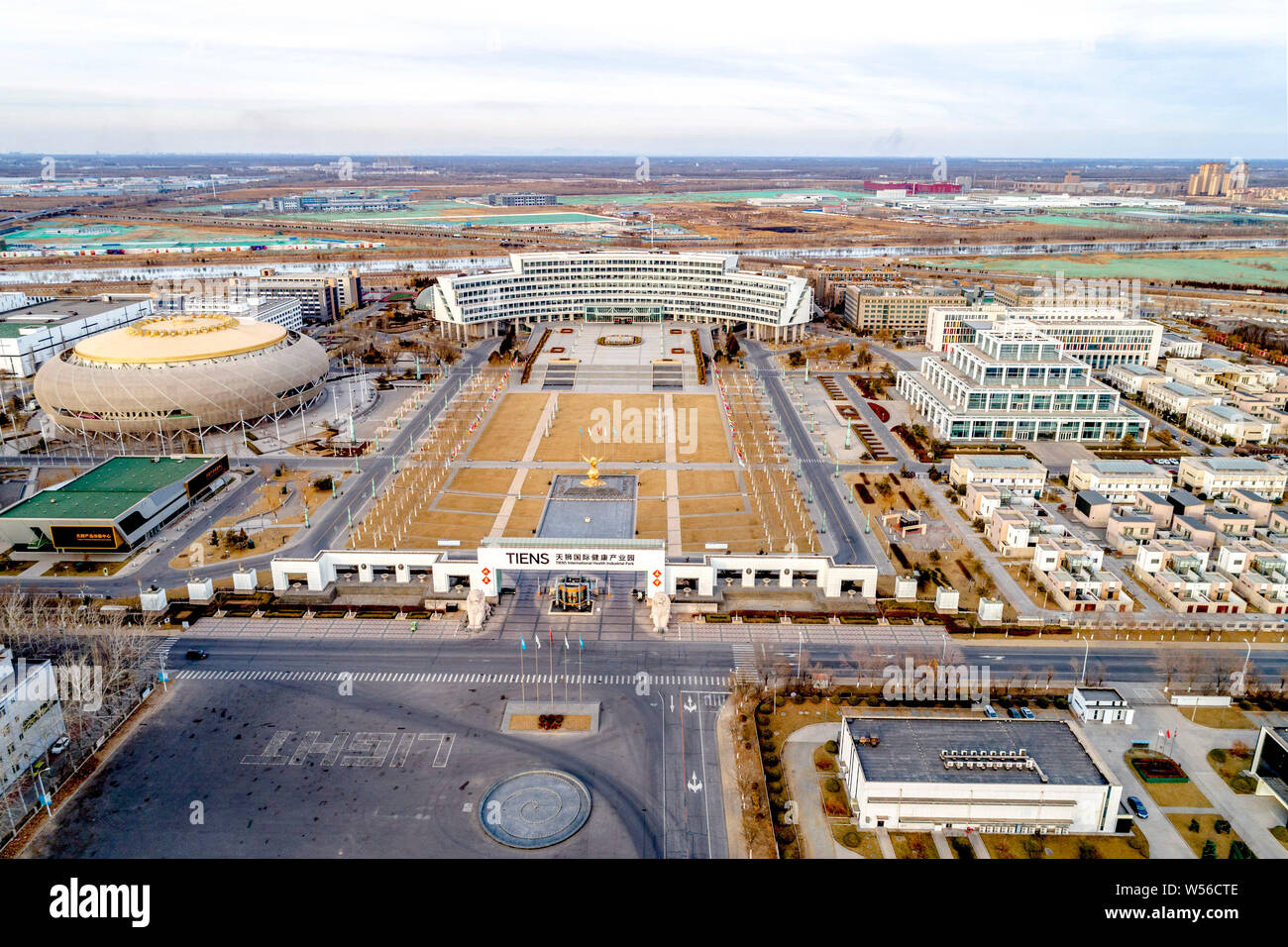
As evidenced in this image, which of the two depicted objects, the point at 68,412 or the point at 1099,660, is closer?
the point at 1099,660

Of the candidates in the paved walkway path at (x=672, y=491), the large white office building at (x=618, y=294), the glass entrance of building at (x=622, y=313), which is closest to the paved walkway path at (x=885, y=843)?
the paved walkway path at (x=672, y=491)

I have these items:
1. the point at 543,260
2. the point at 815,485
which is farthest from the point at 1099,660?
the point at 543,260

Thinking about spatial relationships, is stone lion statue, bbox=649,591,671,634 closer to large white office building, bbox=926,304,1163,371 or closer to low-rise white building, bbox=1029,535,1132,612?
low-rise white building, bbox=1029,535,1132,612

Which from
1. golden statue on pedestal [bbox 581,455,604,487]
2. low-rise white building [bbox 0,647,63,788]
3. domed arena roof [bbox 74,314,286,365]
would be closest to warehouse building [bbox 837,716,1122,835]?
golden statue on pedestal [bbox 581,455,604,487]

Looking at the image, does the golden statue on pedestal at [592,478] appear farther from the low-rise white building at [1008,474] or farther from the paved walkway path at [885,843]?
the paved walkway path at [885,843]

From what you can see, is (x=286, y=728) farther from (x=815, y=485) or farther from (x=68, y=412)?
(x=68, y=412)

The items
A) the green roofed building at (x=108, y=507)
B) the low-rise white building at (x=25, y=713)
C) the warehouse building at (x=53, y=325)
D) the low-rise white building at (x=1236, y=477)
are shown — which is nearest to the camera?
the low-rise white building at (x=25, y=713)

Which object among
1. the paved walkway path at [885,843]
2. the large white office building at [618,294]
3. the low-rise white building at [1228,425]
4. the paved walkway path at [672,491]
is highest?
the large white office building at [618,294]
